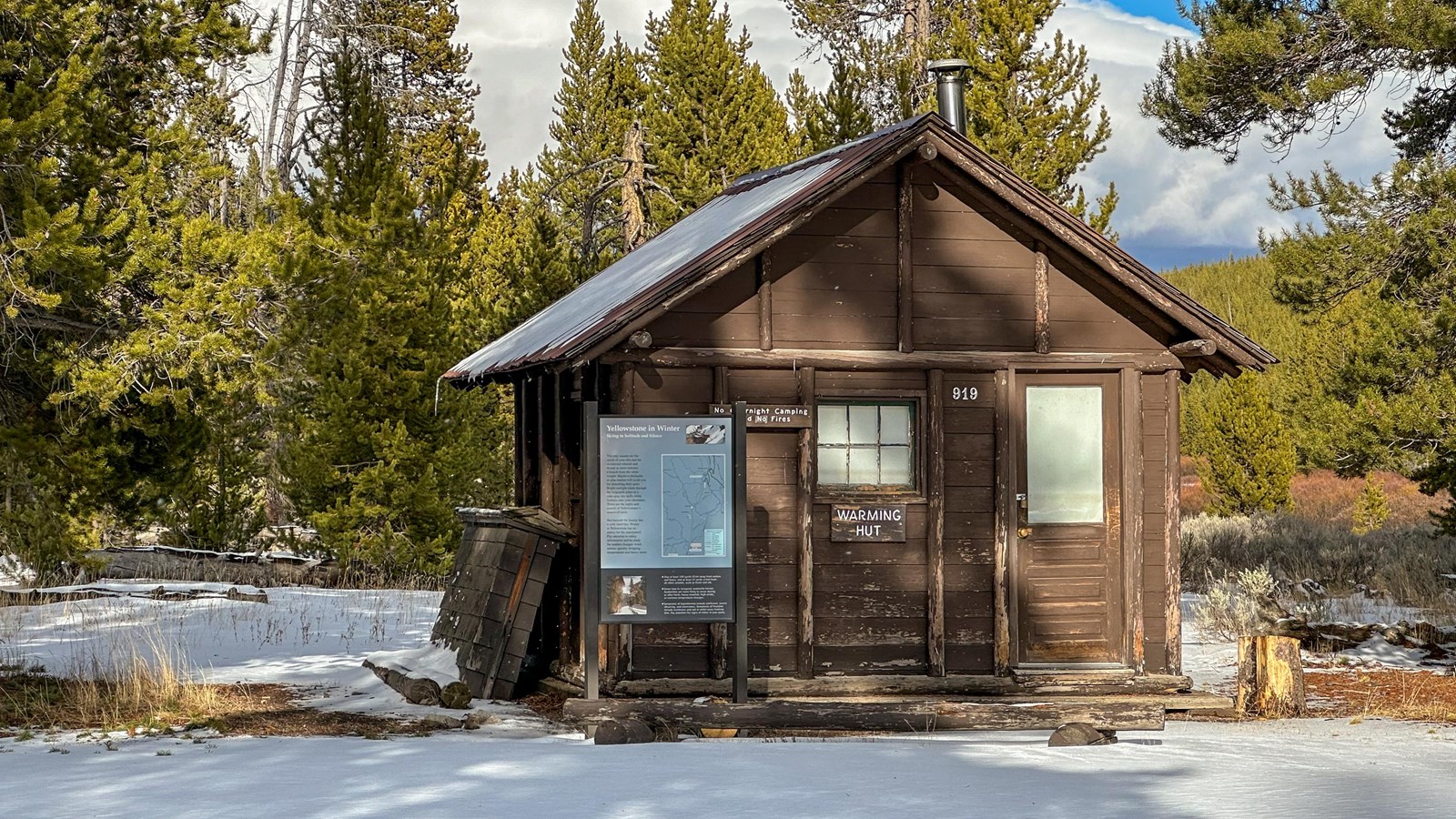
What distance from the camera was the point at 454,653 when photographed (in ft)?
43.6

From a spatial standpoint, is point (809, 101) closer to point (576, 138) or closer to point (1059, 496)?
point (576, 138)

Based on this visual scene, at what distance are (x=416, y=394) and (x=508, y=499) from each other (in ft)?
27.8

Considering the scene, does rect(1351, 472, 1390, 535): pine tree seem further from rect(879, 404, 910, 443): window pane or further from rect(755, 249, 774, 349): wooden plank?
rect(755, 249, 774, 349): wooden plank

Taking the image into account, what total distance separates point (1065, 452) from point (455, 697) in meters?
5.40

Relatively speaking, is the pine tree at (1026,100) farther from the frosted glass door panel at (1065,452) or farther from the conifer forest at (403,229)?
the frosted glass door panel at (1065,452)

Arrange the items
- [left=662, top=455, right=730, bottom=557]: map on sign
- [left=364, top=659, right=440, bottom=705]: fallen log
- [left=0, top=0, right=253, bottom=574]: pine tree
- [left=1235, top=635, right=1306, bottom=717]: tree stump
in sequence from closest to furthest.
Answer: [left=662, top=455, right=730, bottom=557]: map on sign → [left=1235, top=635, right=1306, bottom=717]: tree stump → [left=364, top=659, right=440, bottom=705]: fallen log → [left=0, top=0, right=253, bottom=574]: pine tree

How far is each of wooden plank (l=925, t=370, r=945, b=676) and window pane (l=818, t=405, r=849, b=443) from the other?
2.33 ft

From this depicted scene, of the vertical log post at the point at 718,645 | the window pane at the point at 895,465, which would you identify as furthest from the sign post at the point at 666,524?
the window pane at the point at 895,465

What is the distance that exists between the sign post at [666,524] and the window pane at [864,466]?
4.38 feet

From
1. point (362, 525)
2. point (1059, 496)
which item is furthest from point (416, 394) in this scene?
point (1059, 496)

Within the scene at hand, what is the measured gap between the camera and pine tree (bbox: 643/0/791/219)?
3416cm

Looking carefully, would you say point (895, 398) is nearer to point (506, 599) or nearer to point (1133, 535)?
point (1133, 535)

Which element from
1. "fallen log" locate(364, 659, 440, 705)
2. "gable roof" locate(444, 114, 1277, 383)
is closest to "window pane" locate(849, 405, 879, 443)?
"gable roof" locate(444, 114, 1277, 383)

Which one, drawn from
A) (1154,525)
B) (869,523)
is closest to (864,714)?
(869,523)
